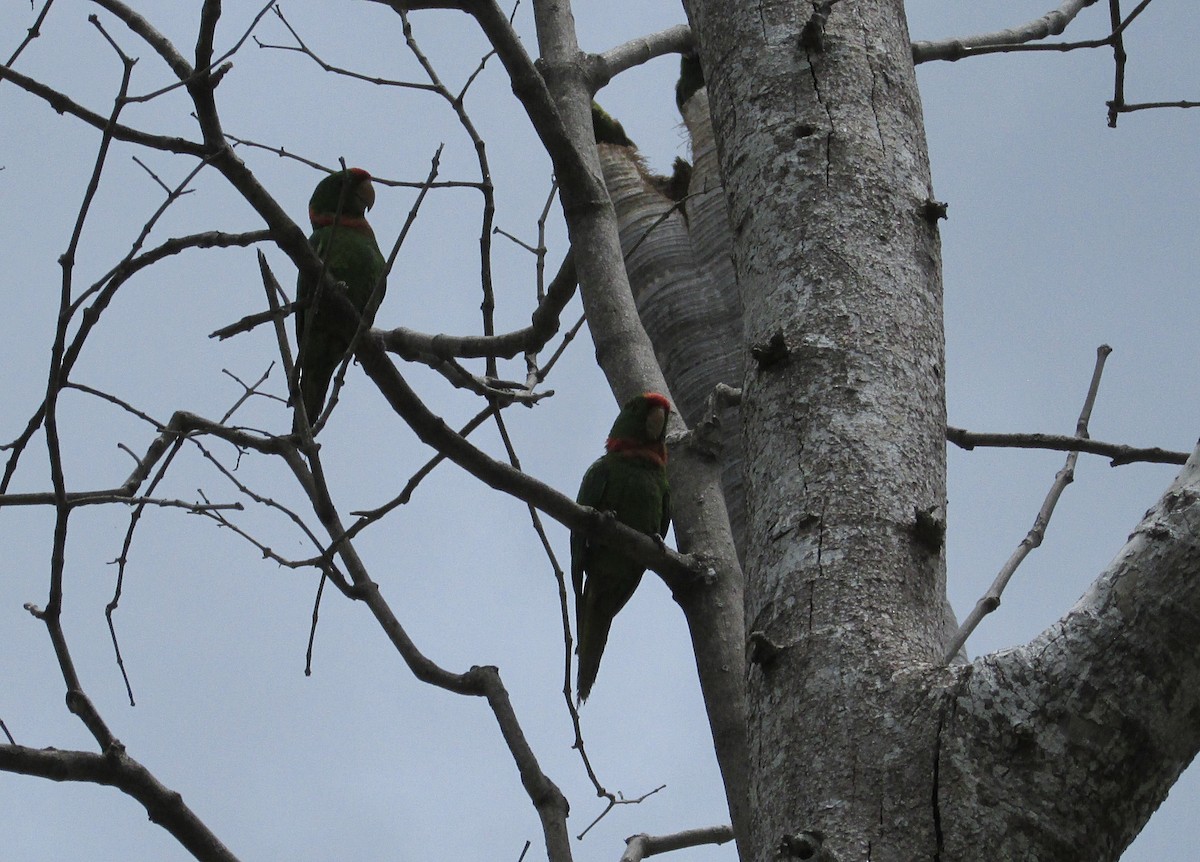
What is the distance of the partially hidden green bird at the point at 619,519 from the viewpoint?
16.1ft

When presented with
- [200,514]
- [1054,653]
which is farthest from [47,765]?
[1054,653]

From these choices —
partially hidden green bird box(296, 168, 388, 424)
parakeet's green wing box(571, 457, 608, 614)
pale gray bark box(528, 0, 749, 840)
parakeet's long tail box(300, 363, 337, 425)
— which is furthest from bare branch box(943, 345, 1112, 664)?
parakeet's long tail box(300, 363, 337, 425)

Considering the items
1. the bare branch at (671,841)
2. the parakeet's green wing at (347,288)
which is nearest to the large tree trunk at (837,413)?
the bare branch at (671,841)

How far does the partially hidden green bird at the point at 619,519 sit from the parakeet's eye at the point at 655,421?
56cm

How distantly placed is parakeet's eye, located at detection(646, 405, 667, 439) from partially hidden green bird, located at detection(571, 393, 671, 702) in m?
0.56

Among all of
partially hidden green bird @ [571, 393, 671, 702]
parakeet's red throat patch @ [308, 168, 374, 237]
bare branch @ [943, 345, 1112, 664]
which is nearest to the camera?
bare branch @ [943, 345, 1112, 664]

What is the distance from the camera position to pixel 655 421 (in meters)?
3.61

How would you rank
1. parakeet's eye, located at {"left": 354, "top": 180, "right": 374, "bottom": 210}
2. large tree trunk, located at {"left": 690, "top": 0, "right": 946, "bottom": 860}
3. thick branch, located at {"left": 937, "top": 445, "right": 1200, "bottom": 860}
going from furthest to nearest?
parakeet's eye, located at {"left": 354, "top": 180, "right": 374, "bottom": 210} → large tree trunk, located at {"left": 690, "top": 0, "right": 946, "bottom": 860} → thick branch, located at {"left": 937, "top": 445, "right": 1200, "bottom": 860}

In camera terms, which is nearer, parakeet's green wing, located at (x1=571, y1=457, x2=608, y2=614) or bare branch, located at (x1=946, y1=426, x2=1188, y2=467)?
bare branch, located at (x1=946, y1=426, x2=1188, y2=467)

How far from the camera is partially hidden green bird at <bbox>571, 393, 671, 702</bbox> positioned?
491cm

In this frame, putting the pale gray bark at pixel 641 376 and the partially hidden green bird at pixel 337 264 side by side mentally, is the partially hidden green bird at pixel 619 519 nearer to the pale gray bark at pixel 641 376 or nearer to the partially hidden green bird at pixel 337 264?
the partially hidden green bird at pixel 337 264

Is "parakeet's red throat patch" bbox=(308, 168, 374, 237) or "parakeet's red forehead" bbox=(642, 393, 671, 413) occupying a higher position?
"parakeet's red throat patch" bbox=(308, 168, 374, 237)

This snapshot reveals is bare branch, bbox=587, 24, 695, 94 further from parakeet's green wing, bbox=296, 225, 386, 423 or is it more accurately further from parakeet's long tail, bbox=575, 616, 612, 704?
parakeet's long tail, bbox=575, 616, 612, 704

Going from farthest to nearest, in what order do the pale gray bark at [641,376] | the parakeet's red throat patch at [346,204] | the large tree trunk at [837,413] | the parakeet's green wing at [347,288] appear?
the parakeet's red throat patch at [346,204]
the parakeet's green wing at [347,288]
the pale gray bark at [641,376]
the large tree trunk at [837,413]
